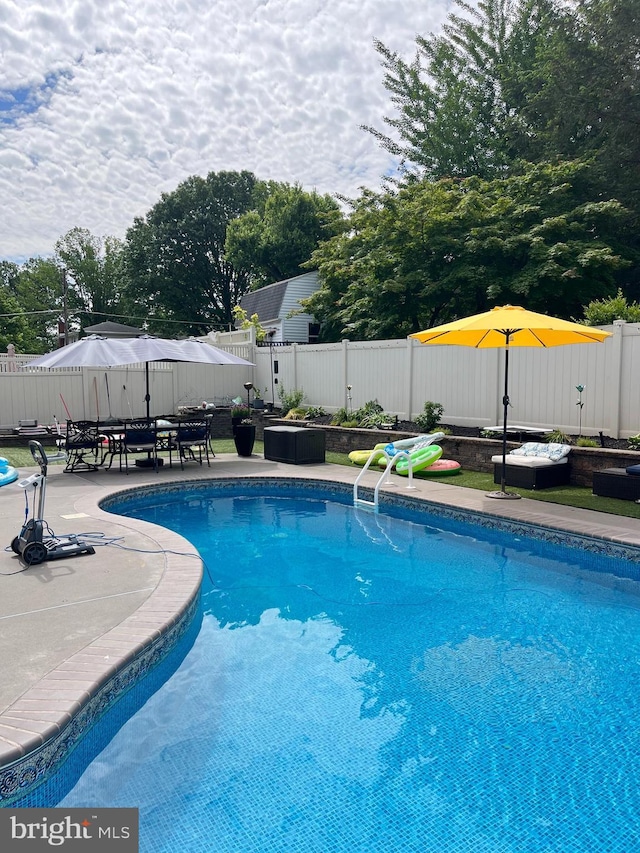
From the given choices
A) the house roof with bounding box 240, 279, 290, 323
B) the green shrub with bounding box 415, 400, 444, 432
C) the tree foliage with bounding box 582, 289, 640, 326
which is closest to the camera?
the tree foliage with bounding box 582, 289, 640, 326

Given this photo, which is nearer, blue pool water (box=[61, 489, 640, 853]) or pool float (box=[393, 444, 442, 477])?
blue pool water (box=[61, 489, 640, 853])

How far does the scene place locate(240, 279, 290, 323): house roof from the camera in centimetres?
2534

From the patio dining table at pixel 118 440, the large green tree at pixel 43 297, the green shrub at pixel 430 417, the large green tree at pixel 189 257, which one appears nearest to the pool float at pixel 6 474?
the patio dining table at pixel 118 440

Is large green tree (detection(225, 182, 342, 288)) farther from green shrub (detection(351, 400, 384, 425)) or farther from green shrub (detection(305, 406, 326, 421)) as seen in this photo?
green shrub (detection(351, 400, 384, 425))

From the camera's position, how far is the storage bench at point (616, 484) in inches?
297

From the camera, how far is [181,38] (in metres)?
9.54

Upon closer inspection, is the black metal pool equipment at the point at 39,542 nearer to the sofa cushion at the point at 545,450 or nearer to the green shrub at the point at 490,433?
the sofa cushion at the point at 545,450

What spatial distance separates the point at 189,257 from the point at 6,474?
35.1m

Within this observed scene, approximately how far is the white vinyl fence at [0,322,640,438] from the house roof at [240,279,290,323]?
6716 mm

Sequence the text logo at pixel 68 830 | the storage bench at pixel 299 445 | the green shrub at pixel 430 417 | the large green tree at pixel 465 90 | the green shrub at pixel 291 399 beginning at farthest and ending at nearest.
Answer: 1. the large green tree at pixel 465 90
2. the green shrub at pixel 291 399
3. the green shrub at pixel 430 417
4. the storage bench at pixel 299 445
5. the text logo at pixel 68 830

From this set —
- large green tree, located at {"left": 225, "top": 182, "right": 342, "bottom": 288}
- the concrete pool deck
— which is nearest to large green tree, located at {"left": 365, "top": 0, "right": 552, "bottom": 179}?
large green tree, located at {"left": 225, "top": 182, "right": 342, "bottom": 288}

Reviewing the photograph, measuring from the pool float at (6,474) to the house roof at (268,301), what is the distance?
663 inches

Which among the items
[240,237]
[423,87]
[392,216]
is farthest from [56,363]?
[240,237]

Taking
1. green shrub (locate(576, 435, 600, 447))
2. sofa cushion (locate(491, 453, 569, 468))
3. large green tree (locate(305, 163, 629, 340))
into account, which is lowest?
sofa cushion (locate(491, 453, 569, 468))
